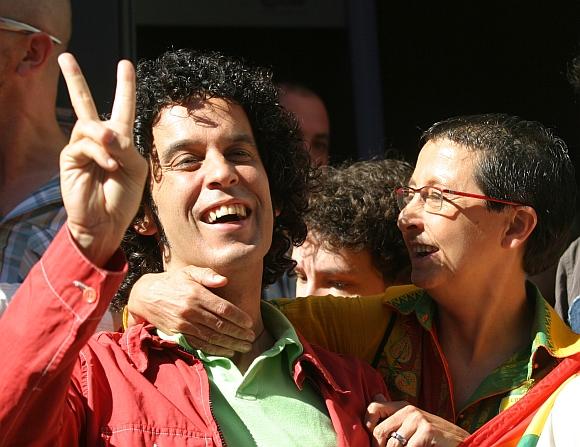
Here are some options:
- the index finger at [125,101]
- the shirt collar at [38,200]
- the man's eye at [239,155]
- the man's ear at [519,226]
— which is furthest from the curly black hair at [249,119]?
the index finger at [125,101]

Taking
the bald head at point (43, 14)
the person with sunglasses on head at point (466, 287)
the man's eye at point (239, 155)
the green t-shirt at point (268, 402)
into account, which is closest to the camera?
the green t-shirt at point (268, 402)

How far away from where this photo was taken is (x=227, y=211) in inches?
100

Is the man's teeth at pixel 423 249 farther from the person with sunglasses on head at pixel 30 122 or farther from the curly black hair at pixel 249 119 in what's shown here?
the person with sunglasses on head at pixel 30 122

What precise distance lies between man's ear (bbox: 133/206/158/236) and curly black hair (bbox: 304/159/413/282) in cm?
73

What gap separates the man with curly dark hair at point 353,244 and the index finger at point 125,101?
55.2 inches

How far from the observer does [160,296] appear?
101 inches

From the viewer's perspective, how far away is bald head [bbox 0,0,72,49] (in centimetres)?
311

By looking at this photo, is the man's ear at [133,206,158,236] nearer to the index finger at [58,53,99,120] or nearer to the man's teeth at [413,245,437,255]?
the man's teeth at [413,245,437,255]

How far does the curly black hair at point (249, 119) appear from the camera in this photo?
2703 mm

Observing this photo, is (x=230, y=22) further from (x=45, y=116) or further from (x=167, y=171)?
(x=167, y=171)

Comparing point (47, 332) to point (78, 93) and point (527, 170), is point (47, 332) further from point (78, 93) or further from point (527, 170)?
point (527, 170)

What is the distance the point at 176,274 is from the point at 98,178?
0.68 m

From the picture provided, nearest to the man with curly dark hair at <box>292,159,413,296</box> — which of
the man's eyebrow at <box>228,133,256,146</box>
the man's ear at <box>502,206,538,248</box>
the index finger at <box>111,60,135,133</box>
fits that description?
the man's ear at <box>502,206,538,248</box>

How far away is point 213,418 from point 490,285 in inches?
38.4
